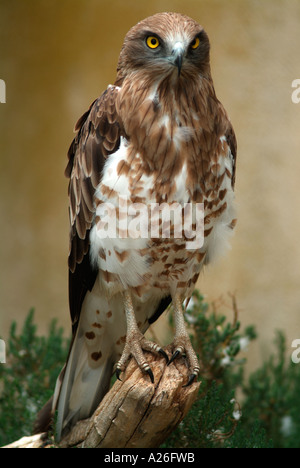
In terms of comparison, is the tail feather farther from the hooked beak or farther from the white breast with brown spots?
the hooked beak

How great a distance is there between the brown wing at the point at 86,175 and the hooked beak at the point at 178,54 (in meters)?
0.41

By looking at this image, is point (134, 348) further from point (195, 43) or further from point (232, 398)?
point (195, 43)

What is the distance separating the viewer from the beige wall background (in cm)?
543

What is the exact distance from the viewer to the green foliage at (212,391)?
346 cm

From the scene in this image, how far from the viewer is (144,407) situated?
2.74m

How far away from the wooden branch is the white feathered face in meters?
1.34

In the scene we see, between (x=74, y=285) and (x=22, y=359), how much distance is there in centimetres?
159

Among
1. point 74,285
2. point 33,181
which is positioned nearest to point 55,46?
point 33,181

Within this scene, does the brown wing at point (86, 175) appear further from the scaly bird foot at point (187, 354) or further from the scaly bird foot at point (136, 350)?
the scaly bird foot at point (187, 354)

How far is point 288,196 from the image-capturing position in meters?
5.65

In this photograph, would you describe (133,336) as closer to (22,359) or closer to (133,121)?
(133,121)

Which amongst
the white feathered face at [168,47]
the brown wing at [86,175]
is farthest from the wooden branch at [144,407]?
the white feathered face at [168,47]

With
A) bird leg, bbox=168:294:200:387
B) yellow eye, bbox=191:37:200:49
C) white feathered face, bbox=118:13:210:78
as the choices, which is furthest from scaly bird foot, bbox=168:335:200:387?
yellow eye, bbox=191:37:200:49

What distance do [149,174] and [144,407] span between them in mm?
1047
